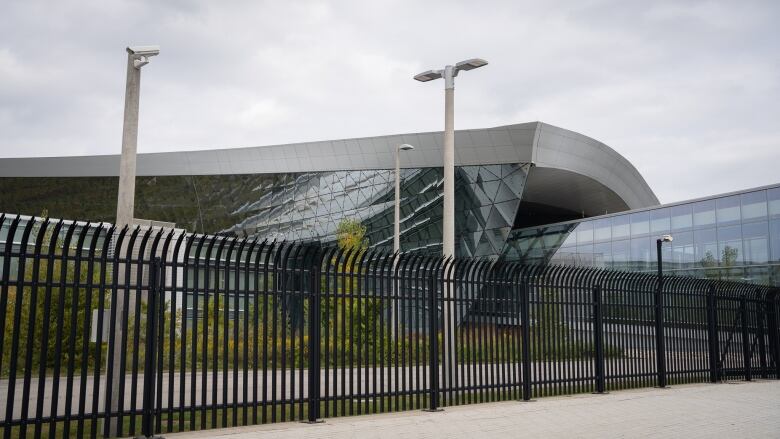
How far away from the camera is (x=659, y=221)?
148 feet

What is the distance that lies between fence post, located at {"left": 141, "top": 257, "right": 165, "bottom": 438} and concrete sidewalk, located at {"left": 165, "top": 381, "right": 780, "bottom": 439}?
451mm

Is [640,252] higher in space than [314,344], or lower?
higher

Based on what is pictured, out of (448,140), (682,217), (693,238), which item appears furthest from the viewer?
(682,217)

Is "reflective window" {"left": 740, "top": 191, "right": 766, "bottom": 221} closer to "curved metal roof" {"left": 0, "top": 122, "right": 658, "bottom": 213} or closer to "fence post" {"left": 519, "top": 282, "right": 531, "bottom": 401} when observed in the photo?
"curved metal roof" {"left": 0, "top": 122, "right": 658, "bottom": 213}

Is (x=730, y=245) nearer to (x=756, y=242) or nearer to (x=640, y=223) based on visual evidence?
(x=756, y=242)

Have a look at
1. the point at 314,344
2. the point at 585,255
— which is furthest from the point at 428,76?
the point at 585,255

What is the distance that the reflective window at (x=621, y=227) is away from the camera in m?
47.6

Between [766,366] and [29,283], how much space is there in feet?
64.7

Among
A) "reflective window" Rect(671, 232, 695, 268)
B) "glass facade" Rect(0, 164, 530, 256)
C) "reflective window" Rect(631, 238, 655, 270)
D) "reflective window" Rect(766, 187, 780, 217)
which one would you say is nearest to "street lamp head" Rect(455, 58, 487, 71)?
"reflective window" Rect(766, 187, 780, 217)

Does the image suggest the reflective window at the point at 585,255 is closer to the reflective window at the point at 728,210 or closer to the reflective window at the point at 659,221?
the reflective window at the point at 659,221

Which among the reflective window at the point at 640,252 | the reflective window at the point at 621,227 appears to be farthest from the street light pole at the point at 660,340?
the reflective window at the point at 621,227

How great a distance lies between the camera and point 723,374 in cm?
1891

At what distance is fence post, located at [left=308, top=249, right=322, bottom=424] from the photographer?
407 inches

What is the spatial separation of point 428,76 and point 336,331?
683 centimetres
